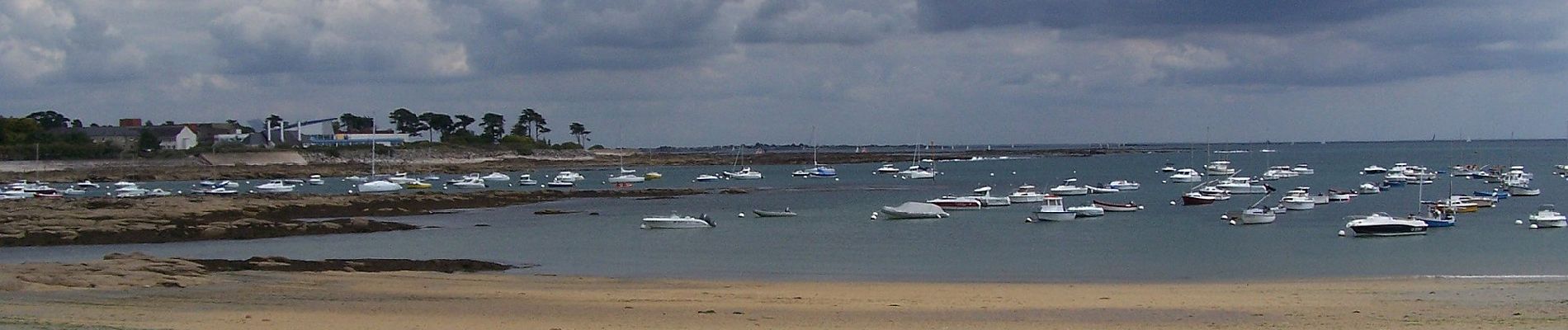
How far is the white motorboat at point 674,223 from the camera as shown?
4872 centimetres

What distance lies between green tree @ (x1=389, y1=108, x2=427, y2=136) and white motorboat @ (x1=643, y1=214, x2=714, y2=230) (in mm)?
135761

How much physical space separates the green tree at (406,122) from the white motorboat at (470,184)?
78877 millimetres

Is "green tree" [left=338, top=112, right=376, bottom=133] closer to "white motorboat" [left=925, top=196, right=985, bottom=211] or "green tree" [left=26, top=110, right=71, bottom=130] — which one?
"green tree" [left=26, top=110, right=71, bottom=130]

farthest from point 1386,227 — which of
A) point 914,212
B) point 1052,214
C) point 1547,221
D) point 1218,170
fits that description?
point 1218,170

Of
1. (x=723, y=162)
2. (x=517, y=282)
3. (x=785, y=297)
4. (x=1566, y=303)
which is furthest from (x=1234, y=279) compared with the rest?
(x=723, y=162)

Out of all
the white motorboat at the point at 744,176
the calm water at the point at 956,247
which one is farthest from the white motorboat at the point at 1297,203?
the white motorboat at the point at 744,176

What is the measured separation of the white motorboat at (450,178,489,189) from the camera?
97.6 metres

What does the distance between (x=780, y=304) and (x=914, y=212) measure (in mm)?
32336

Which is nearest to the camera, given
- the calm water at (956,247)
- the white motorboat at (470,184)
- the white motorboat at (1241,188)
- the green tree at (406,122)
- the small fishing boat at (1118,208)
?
the calm water at (956,247)

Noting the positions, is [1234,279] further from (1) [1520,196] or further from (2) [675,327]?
(1) [1520,196]

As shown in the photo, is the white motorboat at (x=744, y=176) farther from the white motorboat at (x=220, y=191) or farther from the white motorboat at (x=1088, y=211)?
the white motorboat at (x=1088, y=211)

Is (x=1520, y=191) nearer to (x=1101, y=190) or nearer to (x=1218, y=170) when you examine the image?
(x=1101, y=190)

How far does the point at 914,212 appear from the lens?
5525 cm

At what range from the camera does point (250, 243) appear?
42.2 meters
